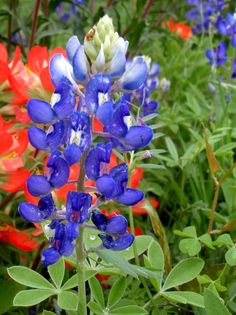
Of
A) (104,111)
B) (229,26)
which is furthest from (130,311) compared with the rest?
(229,26)

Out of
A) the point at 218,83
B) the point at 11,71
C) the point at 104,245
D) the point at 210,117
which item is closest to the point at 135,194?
the point at 104,245

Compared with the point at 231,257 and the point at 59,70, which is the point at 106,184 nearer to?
the point at 59,70

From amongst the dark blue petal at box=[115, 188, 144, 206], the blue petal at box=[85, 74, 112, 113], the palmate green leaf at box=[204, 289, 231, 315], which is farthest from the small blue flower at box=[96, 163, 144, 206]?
the palmate green leaf at box=[204, 289, 231, 315]

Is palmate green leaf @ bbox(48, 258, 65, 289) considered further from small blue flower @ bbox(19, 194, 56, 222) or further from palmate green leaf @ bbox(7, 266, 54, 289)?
small blue flower @ bbox(19, 194, 56, 222)

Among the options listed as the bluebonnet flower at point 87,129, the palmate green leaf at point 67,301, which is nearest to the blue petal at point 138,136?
the bluebonnet flower at point 87,129

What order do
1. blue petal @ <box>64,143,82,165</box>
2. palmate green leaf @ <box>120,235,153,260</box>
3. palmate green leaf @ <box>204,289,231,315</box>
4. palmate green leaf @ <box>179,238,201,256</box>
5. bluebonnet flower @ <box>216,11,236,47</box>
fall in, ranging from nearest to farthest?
blue petal @ <box>64,143,82,165</box>, palmate green leaf @ <box>204,289,231,315</box>, palmate green leaf @ <box>120,235,153,260</box>, palmate green leaf @ <box>179,238,201,256</box>, bluebonnet flower @ <box>216,11,236,47</box>

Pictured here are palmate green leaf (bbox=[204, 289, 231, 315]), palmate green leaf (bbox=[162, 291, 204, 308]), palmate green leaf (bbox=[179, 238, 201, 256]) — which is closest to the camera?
palmate green leaf (bbox=[204, 289, 231, 315])

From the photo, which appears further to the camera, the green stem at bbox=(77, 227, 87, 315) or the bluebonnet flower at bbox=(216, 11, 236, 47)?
the bluebonnet flower at bbox=(216, 11, 236, 47)

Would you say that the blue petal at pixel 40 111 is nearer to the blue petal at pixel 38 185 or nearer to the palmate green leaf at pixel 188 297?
the blue petal at pixel 38 185
